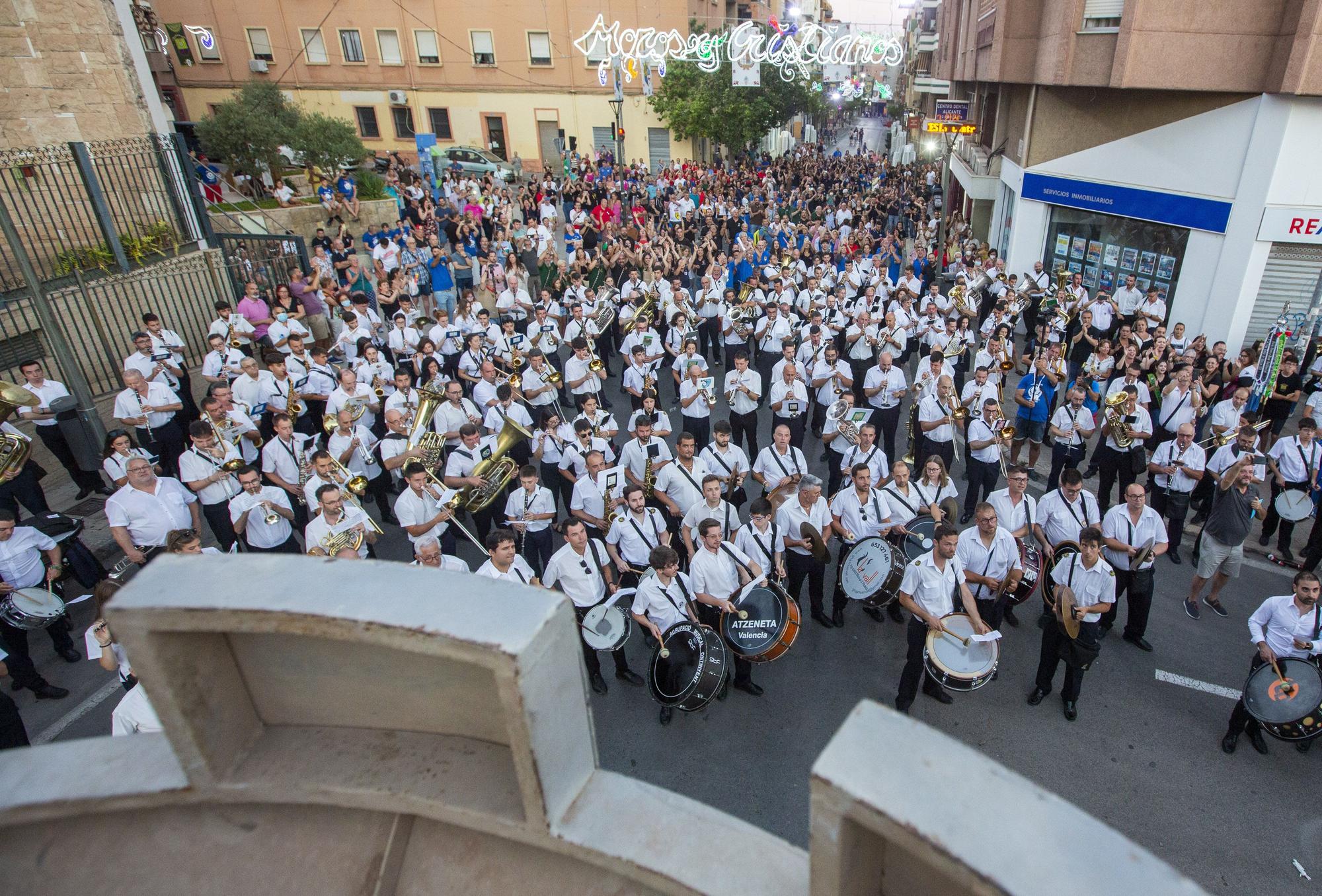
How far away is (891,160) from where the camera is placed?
50.7 meters

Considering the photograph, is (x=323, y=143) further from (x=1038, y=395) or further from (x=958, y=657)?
(x=958, y=657)

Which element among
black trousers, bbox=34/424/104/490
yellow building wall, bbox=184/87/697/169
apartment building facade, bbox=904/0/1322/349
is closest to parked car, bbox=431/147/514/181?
yellow building wall, bbox=184/87/697/169

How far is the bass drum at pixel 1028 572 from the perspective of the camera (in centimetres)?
685

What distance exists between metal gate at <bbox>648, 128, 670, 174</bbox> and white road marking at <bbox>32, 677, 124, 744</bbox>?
3963 cm

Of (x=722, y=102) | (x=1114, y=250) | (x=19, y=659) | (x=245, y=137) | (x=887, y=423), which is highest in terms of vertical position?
(x=245, y=137)

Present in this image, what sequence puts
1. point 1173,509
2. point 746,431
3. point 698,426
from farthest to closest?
point 746,431, point 698,426, point 1173,509

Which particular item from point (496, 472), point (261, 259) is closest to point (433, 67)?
point (261, 259)

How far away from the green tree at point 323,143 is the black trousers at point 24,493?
55.7ft

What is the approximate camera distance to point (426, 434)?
8.88 metres

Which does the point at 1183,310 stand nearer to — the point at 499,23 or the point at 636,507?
the point at 636,507

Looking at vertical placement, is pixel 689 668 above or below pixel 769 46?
below

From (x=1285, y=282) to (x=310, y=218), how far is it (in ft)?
70.3

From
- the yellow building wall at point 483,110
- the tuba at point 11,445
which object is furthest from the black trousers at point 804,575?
the yellow building wall at point 483,110

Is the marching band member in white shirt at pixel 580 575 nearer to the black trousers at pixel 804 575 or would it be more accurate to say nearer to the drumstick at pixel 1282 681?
the black trousers at pixel 804 575
